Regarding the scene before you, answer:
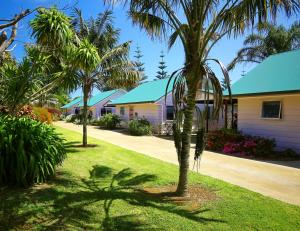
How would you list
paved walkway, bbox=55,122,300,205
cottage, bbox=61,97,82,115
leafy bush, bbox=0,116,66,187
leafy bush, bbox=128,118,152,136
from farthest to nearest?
cottage, bbox=61,97,82,115
leafy bush, bbox=128,118,152,136
paved walkway, bbox=55,122,300,205
leafy bush, bbox=0,116,66,187

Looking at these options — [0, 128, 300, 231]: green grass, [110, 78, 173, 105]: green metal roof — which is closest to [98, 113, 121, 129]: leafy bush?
[110, 78, 173, 105]: green metal roof

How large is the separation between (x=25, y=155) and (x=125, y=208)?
2.94 metres

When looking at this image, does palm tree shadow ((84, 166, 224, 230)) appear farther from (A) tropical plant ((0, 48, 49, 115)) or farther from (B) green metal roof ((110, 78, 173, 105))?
(B) green metal roof ((110, 78, 173, 105))

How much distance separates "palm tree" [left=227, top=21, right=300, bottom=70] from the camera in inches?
1271

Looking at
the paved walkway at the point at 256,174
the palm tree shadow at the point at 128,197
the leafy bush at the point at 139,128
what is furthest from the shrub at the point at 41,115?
the palm tree shadow at the point at 128,197

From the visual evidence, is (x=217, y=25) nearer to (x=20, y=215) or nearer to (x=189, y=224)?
(x=189, y=224)

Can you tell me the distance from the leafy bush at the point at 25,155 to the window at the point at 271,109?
1020cm

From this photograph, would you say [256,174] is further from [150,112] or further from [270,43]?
[270,43]

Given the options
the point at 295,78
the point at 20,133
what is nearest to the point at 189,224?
the point at 20,133

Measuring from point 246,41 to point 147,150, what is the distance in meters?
21.9

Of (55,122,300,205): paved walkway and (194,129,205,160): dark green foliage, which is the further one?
(55,122,300,205): paved walkway

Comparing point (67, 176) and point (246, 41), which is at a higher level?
point (246, 41)

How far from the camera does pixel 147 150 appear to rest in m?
15.9

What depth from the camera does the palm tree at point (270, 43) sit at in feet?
106
